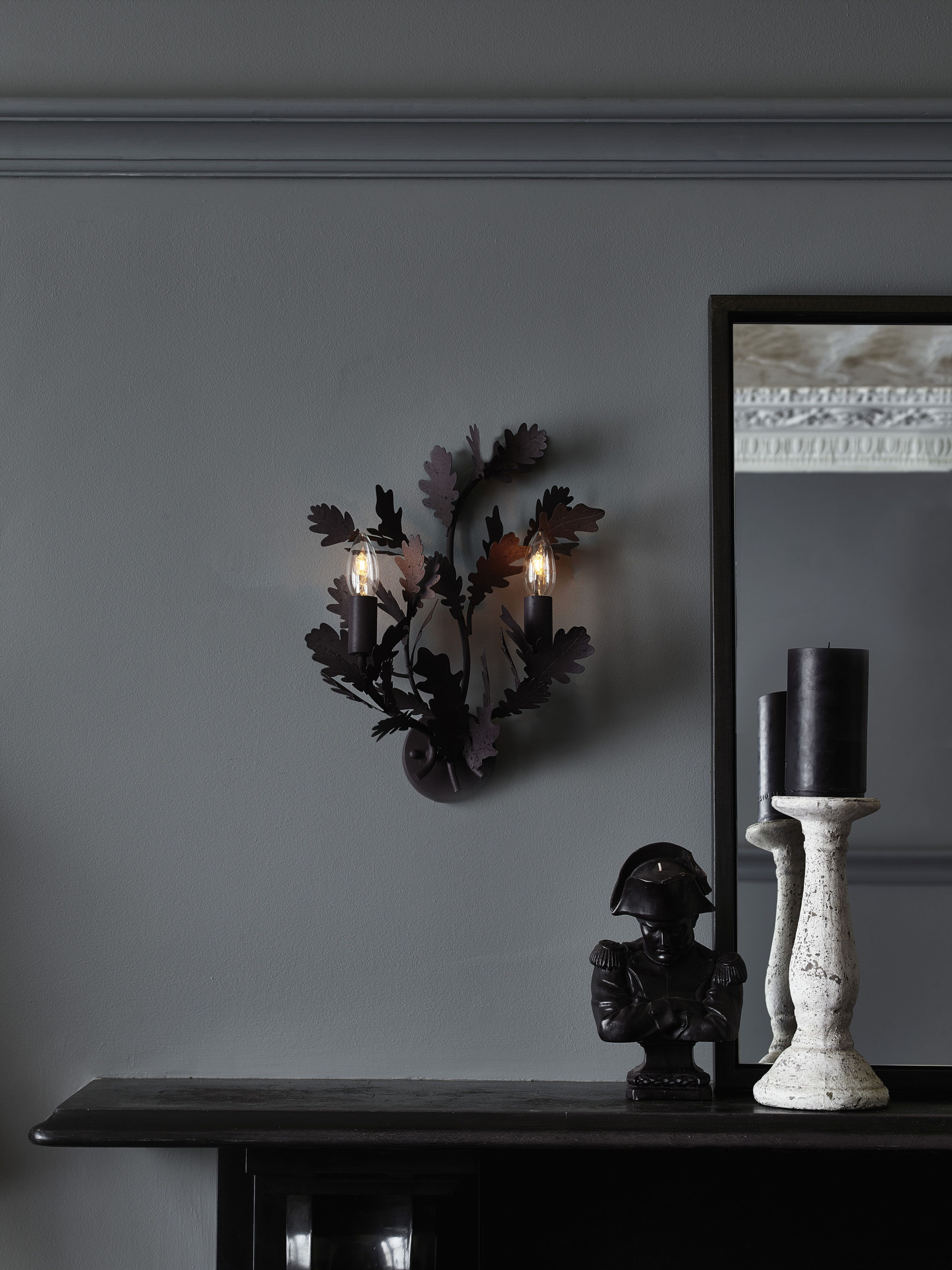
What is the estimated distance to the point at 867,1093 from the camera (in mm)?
1467

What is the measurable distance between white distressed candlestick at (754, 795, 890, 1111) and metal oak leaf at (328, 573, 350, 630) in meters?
0.66

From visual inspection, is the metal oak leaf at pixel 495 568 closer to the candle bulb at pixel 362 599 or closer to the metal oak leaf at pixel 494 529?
the metal oak leaf at pixel 494 529

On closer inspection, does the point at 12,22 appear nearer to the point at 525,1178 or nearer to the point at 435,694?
the point at 435,694

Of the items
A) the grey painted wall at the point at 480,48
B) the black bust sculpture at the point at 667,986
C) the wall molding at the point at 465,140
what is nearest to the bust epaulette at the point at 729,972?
the black bust sculpture at the point at 667,986

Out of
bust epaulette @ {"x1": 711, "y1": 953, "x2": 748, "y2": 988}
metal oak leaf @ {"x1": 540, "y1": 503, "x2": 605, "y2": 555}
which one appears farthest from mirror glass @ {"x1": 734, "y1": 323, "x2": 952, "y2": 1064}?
metal oak leaf @ {"x1": 540, "y1": 503, "x2": 605, "y2": 555}

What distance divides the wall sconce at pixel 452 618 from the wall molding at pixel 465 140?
461mm

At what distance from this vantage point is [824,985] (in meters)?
1.48

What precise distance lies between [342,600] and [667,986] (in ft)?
2.32

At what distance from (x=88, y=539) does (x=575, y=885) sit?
910mm

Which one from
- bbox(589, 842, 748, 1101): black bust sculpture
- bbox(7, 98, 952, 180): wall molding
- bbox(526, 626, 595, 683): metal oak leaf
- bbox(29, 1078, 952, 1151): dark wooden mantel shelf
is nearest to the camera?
bbox(29, 1078, 952, 1151): dark wooden mantel shelf

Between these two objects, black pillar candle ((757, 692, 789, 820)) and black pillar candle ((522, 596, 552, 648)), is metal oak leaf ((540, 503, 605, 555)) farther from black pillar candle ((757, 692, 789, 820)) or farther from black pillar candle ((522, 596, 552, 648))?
black pillar candle ((757, 692, 789, 820))

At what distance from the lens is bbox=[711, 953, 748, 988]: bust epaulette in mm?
1514

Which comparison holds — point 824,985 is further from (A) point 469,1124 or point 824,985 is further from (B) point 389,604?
(B) point 389,604

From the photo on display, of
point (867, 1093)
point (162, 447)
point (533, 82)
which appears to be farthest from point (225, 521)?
point (867, 1093)
